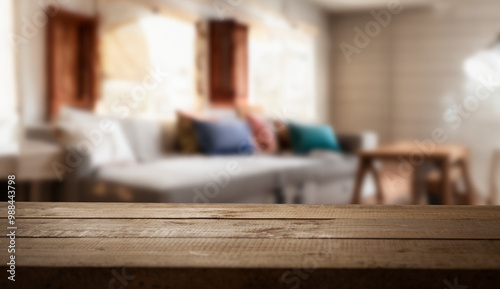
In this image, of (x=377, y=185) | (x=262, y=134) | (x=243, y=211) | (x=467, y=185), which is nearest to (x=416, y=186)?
(x=377, y=185)

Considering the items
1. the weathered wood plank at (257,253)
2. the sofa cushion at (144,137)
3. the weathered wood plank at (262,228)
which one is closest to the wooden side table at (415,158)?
the sofa cushion at (144,137)

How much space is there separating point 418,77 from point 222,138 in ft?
14.1

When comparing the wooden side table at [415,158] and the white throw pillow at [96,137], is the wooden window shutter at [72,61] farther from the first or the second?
the wooden side table at [415,158]

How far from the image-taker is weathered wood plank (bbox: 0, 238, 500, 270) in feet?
1.57

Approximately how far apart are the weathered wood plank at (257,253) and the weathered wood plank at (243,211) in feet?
0.43

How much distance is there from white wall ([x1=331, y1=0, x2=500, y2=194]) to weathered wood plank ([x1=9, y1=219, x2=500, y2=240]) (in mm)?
6071

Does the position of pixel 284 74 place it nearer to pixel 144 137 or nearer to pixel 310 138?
pixel 310 138

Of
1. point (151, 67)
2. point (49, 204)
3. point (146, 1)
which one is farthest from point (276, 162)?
point (49, 204)

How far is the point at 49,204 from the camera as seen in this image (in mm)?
782

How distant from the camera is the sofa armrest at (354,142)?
13.7 ft

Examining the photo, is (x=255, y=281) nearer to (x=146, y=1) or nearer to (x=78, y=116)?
(x=78, y=116)

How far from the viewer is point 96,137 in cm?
261

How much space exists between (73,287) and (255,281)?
0.56 ft

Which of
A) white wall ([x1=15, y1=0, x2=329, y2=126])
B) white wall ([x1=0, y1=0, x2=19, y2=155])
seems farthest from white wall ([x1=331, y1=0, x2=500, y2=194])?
white wall ([x1=0, y1=0, x2=19, y2=155])
